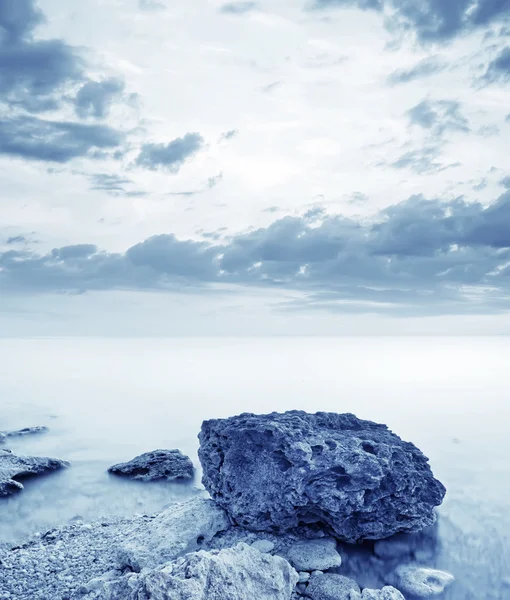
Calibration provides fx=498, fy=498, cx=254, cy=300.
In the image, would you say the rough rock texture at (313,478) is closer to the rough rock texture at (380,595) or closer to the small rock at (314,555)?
the small rock at (314,555)

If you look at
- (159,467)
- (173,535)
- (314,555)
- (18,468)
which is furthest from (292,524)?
(18,468)

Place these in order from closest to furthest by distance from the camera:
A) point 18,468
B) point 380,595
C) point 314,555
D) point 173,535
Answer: point 380,595 → point 173,535 → point 314,555 → point 18,468

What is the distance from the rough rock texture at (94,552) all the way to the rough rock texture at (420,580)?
4480 mm

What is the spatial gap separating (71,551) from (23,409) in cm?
3772

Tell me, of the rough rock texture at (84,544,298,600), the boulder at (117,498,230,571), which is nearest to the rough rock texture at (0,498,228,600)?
the boulder at (117,498,230,571)

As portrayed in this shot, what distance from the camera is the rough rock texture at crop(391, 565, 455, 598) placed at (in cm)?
1168

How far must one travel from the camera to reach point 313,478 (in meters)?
12.1

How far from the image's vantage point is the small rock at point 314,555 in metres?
11.5

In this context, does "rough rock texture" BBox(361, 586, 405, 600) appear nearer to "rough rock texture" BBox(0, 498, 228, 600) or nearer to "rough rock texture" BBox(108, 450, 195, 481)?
"rough rock texture" BBox(0, 498, 228, 600)

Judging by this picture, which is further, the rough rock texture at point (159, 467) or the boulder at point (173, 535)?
the rough rock texture at point (159, 467)

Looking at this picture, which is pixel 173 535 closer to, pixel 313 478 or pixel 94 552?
pixel 94 552

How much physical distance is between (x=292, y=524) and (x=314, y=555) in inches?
34.3

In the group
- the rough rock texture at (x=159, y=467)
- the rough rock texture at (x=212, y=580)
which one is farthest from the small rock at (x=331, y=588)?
the rough rock texture at (x=159, y=467)

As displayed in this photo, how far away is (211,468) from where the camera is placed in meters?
13.7
